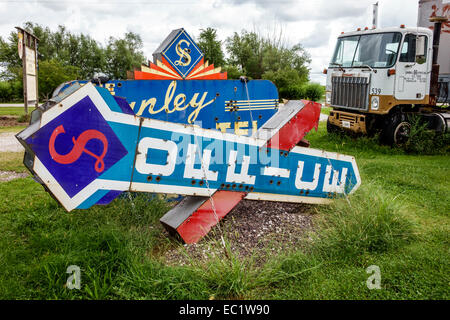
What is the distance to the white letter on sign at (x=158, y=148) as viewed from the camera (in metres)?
2.82

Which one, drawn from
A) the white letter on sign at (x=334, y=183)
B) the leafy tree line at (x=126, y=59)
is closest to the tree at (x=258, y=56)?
the leafy tree line at (x=126, y=59)

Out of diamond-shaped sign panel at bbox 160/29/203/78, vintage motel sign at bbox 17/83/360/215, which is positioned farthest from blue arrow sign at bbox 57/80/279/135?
vintage motel sign at bbox 17/83/360/215

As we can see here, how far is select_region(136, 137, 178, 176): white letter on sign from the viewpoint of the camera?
111 inches

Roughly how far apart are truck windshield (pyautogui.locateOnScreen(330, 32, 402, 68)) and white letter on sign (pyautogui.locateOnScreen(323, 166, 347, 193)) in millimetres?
5456

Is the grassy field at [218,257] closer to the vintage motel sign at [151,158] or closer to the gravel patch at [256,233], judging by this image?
the gravel patch at [256,233]

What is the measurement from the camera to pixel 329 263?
112 inches

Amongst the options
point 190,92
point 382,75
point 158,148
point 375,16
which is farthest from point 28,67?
point 158,148

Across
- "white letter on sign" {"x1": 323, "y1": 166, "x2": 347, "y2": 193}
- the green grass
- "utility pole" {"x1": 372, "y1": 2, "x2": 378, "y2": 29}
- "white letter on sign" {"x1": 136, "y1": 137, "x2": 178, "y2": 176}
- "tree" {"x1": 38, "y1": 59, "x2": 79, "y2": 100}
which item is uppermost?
"utility pole" {"x1": 372, "y1": 2, "x2": 378, "y2": 29}

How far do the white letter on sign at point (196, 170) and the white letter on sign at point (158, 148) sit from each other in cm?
13

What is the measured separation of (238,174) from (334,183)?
1.24 metres

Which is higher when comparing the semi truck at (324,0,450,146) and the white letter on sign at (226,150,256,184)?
the semi truck at (324,0,450,146)

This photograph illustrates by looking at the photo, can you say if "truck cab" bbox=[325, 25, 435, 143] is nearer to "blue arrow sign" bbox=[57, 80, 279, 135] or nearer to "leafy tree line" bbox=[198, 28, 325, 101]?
"blue arrow sign" bbox=[57, 80, 279, 135]

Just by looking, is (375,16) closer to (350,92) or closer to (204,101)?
(350,92)

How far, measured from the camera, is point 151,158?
2.87 metres
